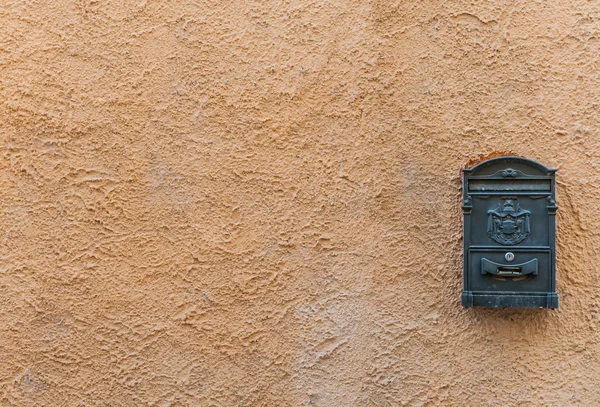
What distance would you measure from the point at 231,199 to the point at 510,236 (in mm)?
1034

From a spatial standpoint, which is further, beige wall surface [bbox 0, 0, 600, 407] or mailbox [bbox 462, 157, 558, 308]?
beige wall surface [bbox 0, 0, 600, 407]

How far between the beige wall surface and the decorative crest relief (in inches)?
6.5

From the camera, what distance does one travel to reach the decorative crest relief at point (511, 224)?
181 cm

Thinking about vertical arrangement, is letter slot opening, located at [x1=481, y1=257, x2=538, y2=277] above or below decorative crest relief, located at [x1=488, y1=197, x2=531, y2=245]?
Answer: below

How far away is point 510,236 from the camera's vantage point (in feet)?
5.96

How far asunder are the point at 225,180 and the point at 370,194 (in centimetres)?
56

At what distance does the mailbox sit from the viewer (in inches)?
70.9

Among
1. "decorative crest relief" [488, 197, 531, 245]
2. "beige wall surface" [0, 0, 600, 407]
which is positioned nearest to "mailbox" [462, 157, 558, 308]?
"decorative crest relief" [488, 197, 531, 245]

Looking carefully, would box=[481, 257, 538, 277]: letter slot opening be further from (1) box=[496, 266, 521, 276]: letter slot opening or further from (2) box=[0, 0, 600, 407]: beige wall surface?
(2) box=[0, 0, 600, 407]: beige wall surface

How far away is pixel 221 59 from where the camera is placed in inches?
77.5

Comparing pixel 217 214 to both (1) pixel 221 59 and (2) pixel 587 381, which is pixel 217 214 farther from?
(2) pixel 587 381

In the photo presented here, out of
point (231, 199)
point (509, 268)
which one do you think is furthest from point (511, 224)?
point (231, 199)

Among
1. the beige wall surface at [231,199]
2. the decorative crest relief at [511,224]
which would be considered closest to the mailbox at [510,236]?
the decorative crest relief at [511,224]

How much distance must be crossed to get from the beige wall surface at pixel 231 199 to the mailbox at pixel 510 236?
0.36 ft
